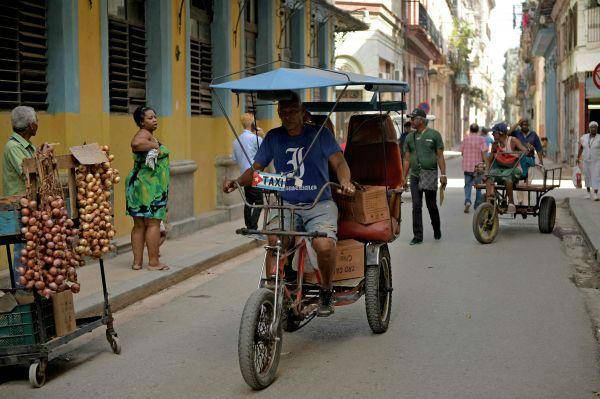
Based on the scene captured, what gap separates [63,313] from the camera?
6332mm

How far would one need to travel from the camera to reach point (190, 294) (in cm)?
938

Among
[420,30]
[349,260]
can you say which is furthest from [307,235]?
[420,30]

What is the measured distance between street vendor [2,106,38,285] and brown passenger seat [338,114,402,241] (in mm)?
2601

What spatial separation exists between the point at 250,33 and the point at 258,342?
1374cm

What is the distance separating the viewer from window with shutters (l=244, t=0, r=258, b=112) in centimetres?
1853

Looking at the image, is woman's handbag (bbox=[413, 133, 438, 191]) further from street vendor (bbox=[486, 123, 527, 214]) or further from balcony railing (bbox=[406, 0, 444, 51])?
balcony railing (bbox=[406, 0, 444, 51])

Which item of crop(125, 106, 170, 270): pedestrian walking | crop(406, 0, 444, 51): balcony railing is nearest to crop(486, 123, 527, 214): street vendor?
crop(125, 106, 170, 270): pedestrian walking

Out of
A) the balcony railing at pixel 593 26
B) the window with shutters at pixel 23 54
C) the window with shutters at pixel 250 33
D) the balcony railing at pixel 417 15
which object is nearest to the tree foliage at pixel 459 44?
the balcony railing at pixel 417 15

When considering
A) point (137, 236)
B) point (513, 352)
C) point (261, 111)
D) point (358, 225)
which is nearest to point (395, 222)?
point (358, 225)

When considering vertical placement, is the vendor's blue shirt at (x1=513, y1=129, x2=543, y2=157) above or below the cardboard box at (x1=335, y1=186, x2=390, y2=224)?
above

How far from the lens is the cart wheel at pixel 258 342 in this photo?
558cm

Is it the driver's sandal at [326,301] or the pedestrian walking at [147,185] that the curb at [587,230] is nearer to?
the pedestrian walking at [147,185]

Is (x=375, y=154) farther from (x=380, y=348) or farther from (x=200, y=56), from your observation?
(x=200, y=56)

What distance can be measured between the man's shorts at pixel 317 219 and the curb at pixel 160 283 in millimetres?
2156
